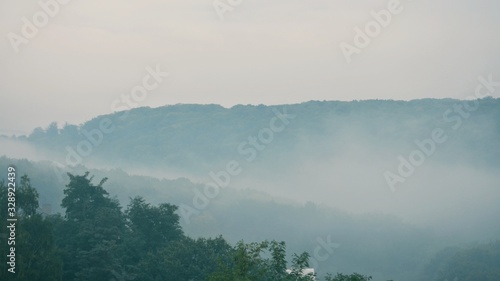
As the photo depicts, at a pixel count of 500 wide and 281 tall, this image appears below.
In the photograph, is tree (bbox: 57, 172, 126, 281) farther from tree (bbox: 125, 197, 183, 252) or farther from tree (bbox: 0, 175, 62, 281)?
tree (bbox: 0, 175, 62, 281)

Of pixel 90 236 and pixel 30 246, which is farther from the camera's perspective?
pixel 90 236

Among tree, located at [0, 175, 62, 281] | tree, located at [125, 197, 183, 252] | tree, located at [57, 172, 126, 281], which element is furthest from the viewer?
tree, located at [125, 197, 183, 252]

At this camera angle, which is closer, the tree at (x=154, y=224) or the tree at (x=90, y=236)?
the tree at (x=90, y=236)

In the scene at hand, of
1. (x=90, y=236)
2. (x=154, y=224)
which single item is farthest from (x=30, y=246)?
(x=154, y=224)

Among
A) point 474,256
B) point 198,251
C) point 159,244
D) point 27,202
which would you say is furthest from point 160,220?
point 474,256

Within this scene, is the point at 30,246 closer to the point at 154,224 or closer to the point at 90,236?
the point at 90,236

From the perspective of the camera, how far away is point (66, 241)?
7212cm

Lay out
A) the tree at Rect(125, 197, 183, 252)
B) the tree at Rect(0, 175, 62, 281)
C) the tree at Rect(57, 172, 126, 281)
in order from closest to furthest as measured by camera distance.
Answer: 1. the tree at Rect(0, 175, 62, 281)
2. the tree at Rect(57, 172, 126, 281)
3. the tree at Rect(125, 197, 183, 252)

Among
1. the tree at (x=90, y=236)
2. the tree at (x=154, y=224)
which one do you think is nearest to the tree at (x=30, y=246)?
the tree at (x=90, y=236)

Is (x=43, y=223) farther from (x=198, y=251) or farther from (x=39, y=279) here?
(x=198, y=251)

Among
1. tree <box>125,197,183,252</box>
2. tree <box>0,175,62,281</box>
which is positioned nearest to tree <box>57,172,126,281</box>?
tree <box>125,197,183,252</box>

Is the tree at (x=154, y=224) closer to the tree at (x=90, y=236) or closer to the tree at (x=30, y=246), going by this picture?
the tree at (x=90, y=236)

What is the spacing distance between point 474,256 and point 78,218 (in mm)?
129710

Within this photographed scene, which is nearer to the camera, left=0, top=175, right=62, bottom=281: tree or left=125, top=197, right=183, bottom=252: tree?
left=0, top=175, right=62, bottom=281: tree
